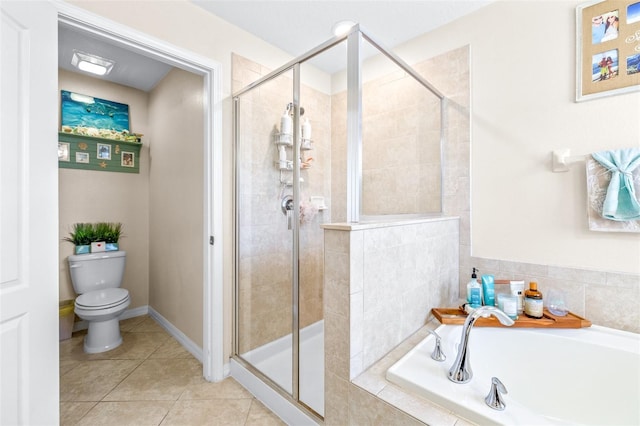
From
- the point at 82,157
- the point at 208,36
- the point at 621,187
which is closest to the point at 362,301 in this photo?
the point at 621,187

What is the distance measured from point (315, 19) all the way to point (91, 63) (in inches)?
78.6

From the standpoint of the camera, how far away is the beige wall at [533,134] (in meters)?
1.46

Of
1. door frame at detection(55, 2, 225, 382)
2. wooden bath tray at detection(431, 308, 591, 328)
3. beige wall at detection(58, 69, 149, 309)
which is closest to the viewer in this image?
wooden bath tray at detection(431, 308, 591, 328)

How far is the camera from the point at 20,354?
1099 millimetres

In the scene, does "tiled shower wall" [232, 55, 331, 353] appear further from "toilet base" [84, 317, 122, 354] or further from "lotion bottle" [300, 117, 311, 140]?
"toilet base" [84, 317, 122, 354]

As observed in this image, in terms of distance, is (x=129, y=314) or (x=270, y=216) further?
(x=129, y=314)

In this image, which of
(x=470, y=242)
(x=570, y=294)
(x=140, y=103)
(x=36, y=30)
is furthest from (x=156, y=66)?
(x=570, y=294)

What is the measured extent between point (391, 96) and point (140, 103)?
9.01 ft

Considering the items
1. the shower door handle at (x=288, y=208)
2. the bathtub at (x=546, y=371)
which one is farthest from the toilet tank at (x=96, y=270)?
the bathtub at (x=546, y=371)

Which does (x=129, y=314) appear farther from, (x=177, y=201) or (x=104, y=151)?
(x=104, y=151)

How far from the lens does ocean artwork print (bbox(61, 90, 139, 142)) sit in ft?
8.45

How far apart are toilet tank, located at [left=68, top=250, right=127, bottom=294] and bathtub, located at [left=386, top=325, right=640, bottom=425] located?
269 centimetres

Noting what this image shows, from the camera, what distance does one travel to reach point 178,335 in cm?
247

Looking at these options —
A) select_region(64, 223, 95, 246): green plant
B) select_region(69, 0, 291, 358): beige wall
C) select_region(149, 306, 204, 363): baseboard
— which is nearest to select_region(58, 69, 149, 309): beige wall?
select_region(64, 223, 95, 246): green plant
